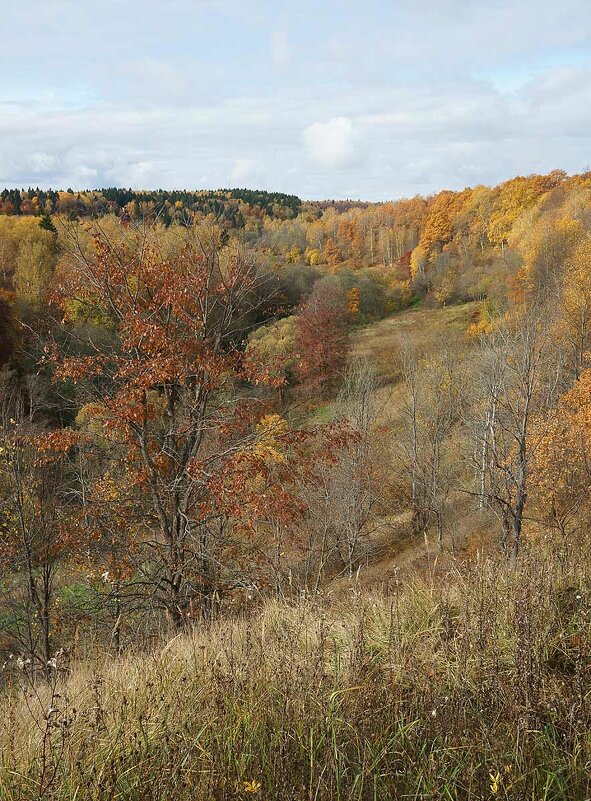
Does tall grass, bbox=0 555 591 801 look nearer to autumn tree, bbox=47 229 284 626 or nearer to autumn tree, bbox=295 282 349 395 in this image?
autumn tree, bbox=47 229 284 626

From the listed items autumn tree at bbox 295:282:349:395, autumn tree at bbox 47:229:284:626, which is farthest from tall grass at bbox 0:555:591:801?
autumn tree at bbox 295:282:349:395

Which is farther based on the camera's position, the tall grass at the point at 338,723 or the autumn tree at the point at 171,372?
the autumn tree at the point at 171,372

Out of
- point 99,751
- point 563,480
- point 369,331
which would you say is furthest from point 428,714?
point 369,331

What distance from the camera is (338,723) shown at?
2.90 meters

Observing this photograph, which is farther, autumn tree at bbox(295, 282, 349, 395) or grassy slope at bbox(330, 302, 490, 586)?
autumn tree at bbox(295, 282, 349, 395)

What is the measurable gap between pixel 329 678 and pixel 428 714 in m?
0.64

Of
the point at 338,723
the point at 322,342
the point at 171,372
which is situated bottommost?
the point at 338,723

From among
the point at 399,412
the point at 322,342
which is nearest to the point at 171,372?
the point at 399,412

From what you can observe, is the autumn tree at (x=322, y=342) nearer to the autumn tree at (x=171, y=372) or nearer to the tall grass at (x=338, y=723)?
the autumn tree at (x=171, y=372)

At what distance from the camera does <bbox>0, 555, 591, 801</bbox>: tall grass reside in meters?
2.47

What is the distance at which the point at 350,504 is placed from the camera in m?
21.9

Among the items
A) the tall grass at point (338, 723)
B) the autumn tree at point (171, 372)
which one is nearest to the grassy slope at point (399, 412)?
the tall grass at point (338, 723)

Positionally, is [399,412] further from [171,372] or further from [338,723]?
[338,723]

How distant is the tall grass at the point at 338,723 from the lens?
8.12 feet
